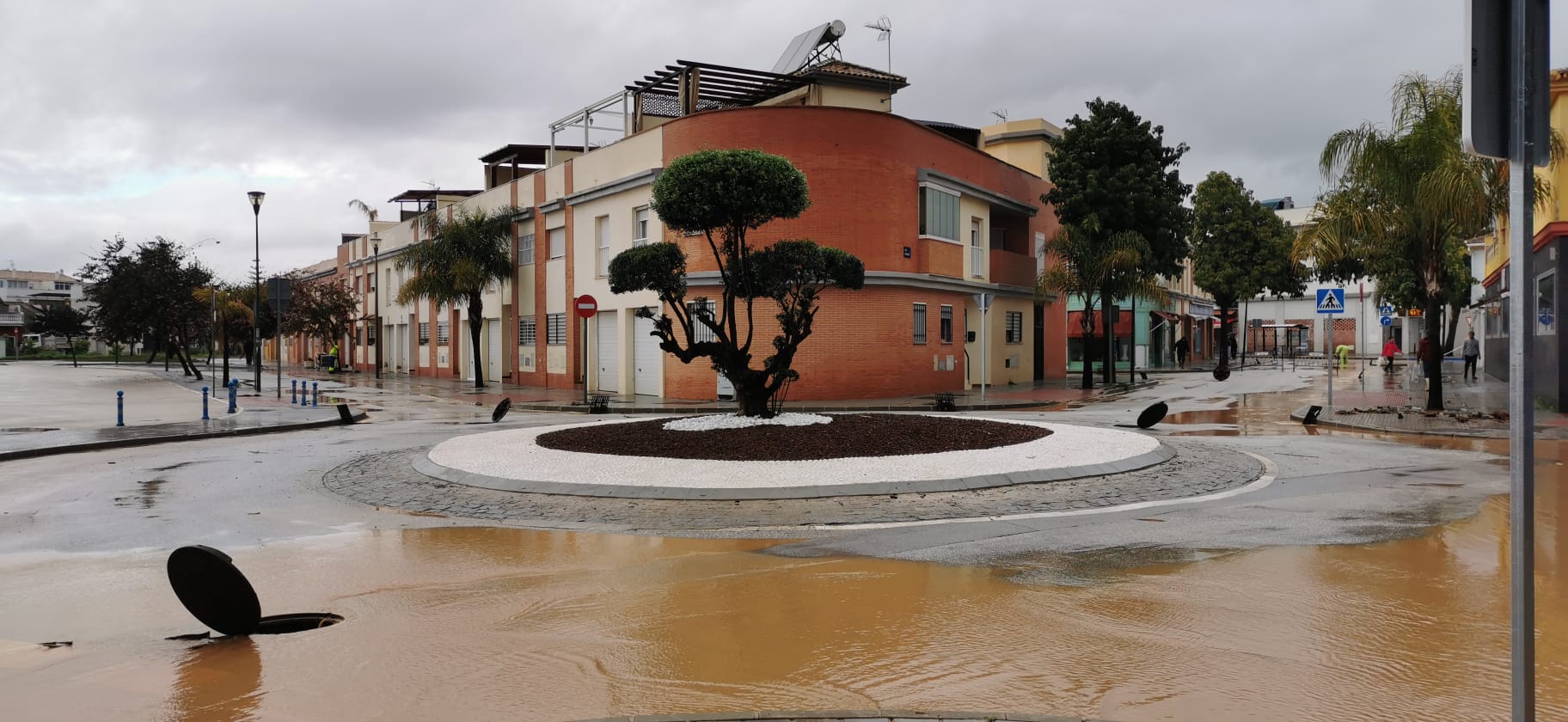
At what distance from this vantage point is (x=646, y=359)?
31625mm

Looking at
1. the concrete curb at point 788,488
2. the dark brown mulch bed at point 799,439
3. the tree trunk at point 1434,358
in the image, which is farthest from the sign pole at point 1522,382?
the tree trunk at point 1434,358

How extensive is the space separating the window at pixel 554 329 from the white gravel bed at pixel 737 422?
22.6 meters

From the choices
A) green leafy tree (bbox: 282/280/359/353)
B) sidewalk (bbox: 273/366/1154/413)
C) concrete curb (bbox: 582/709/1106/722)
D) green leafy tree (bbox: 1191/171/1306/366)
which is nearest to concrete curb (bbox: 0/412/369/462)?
sidewalk (bbox: 273/366/1154/413)

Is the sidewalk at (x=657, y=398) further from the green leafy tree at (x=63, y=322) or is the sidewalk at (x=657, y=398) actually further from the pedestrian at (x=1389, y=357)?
the green leafy tree at (x=63, y=322)

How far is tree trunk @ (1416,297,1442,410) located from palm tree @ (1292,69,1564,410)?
2cm

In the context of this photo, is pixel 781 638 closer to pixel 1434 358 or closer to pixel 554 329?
pixel 1434 358

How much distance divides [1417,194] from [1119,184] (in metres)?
15.3

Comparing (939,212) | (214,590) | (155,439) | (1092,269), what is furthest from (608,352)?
(214,590)

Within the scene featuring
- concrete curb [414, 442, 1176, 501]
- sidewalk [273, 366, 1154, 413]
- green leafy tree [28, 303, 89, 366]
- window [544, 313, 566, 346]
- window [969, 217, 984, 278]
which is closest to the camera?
concrete curb [414, 442, 1176, 501]

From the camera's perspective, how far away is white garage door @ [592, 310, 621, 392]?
33.1 m

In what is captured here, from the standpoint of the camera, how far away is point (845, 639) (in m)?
5.38

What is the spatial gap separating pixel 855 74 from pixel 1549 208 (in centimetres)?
2480

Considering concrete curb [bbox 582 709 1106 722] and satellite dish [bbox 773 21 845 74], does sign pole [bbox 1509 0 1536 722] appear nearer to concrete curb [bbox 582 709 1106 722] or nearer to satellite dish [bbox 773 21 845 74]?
concrete curb [bbox 582 709 1106 722]

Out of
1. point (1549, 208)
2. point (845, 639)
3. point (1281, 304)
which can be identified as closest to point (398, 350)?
point (1549, 208)
